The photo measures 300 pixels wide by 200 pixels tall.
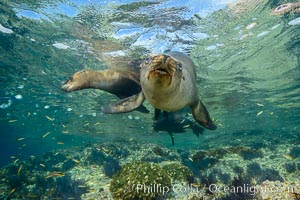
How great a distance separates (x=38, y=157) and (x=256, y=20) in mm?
16449

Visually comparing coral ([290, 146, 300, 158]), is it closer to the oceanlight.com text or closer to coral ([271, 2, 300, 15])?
the oceanlight.com text

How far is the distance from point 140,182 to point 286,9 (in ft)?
31.5

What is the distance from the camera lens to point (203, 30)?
1193 centimetres

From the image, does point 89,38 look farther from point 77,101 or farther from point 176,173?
point 77,101

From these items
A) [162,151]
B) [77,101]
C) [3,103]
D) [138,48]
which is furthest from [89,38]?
[3,103]

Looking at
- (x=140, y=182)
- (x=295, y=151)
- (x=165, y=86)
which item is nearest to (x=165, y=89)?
(x=165, y=86)

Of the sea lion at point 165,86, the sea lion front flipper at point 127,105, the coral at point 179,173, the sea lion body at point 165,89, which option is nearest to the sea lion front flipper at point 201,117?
the sea lion at point 165,86

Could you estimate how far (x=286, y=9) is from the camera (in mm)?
10734

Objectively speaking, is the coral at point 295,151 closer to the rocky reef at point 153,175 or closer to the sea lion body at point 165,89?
the rocky reef at point 153,175

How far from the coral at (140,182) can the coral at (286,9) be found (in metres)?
8.49

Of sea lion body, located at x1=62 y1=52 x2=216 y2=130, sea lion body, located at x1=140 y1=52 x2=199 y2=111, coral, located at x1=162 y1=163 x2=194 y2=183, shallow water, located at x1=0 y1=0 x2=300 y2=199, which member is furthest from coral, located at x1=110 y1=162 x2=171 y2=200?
sea lion body, located at x1=140 y1=52 x2=199 y2=111

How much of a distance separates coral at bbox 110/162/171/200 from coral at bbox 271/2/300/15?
8494mm

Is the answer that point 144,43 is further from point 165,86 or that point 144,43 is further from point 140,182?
point 165,86

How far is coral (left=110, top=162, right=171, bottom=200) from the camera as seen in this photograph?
27.0 ft
